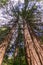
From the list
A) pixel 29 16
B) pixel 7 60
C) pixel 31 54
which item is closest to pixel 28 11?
pixel 29 16

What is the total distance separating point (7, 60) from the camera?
7.27 meters

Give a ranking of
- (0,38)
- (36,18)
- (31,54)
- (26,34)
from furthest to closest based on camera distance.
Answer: (36,18) → (0,38) → (26,34) → (31,54)

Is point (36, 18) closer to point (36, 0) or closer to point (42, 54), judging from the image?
point (36, 0)

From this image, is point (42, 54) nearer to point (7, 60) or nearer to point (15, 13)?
point (7, 60)

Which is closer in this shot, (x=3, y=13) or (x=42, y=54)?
(x=42, y=54)

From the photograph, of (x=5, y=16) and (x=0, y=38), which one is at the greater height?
(x=5, y=16)

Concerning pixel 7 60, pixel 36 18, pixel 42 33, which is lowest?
pixel 7 60

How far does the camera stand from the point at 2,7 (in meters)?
8.39

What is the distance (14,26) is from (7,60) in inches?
61.9

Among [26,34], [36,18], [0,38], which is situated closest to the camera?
[26,34]

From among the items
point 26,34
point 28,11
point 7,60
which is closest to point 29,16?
point 28,11

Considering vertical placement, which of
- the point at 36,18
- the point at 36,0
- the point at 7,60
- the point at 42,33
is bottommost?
the point at 7,60

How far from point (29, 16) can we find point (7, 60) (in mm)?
2160

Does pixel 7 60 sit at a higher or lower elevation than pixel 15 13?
lower
